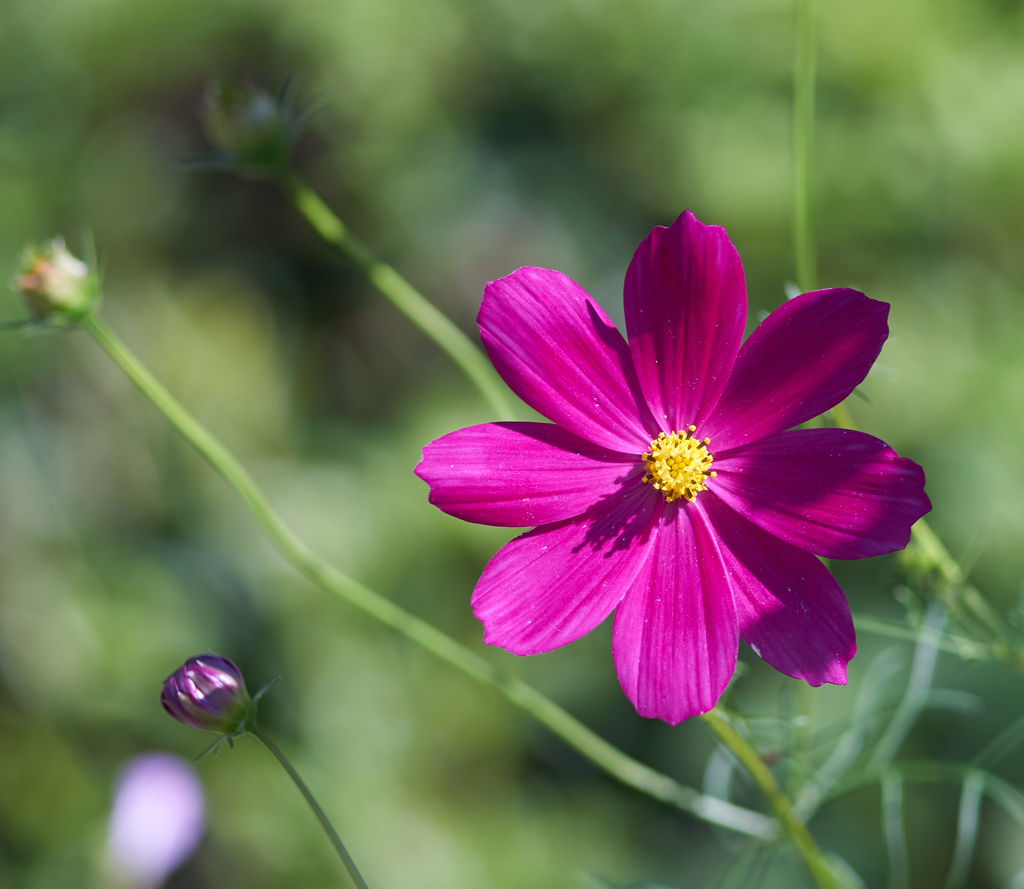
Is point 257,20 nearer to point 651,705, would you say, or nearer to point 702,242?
point 702,242

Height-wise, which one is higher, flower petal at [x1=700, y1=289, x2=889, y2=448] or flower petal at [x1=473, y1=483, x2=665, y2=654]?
flower petal at [x1=700, y1=289, x2=889, y2=448]

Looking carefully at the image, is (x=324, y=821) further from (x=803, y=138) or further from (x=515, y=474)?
(x=803, y=138)

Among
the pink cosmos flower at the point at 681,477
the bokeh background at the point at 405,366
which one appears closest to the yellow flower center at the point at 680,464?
the pink cosmos flower at the point at 681,477

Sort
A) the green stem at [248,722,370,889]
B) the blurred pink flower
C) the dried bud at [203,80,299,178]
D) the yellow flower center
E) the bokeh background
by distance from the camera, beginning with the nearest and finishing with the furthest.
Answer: the green stem at [248,722,370,889] < the yellow flower center < the dried bud at [203,80,299,178] < the blurred pink flower < the bokeh background

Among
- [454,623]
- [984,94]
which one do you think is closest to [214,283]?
[454,623]

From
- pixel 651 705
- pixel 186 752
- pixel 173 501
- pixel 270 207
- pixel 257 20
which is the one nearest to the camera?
pixel 651 705

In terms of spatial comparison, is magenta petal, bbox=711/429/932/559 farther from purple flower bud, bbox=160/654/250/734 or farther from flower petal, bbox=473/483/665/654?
purple flower bud, bbox=160/654/250/734

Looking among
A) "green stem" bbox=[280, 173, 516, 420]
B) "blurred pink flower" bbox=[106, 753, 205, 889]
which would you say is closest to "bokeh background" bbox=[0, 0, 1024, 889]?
"blurred pink flower" bbox=[106, 753, 205, 889]
